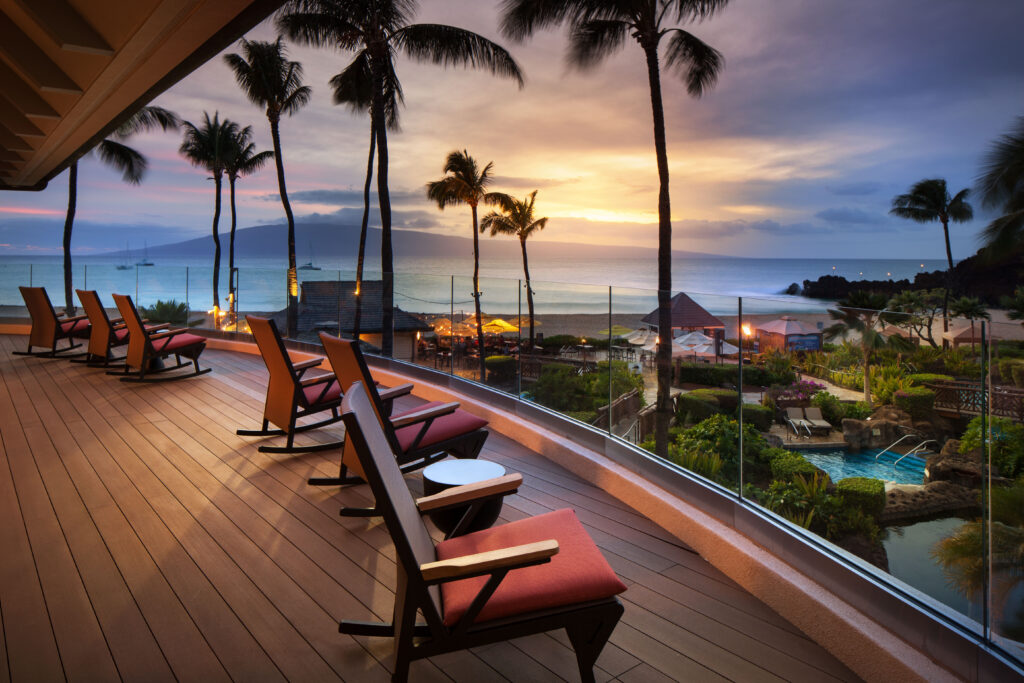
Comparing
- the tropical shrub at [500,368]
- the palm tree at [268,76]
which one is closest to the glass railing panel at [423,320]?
the tropical shrub at [500,368]

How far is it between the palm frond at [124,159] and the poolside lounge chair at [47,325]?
13.0 meters

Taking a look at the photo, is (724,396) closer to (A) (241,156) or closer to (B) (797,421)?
(B) (797,421)

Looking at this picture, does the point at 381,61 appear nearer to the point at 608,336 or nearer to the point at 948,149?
the point at 608,336

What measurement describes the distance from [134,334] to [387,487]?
641cm

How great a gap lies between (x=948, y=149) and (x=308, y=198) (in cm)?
7736

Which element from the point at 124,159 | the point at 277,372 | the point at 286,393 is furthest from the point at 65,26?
the point at 124,159

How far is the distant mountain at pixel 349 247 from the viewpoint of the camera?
82.4m

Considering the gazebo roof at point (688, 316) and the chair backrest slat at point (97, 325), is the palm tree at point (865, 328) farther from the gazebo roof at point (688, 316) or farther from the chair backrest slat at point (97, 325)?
the chair backrest slat at point (97, 325)

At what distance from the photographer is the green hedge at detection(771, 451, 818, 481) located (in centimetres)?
238

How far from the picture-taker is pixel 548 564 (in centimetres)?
184

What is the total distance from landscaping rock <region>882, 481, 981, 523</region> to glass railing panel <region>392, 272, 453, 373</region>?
4231 millimetres

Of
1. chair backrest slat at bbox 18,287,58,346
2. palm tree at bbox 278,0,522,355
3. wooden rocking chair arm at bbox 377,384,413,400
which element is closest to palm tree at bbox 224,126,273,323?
palm tree at bbox 278,0,522,355

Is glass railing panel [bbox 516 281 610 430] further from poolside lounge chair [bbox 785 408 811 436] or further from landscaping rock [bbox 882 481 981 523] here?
landscaping rock [bbox 882 481 981 523]

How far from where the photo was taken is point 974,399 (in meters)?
1.75
